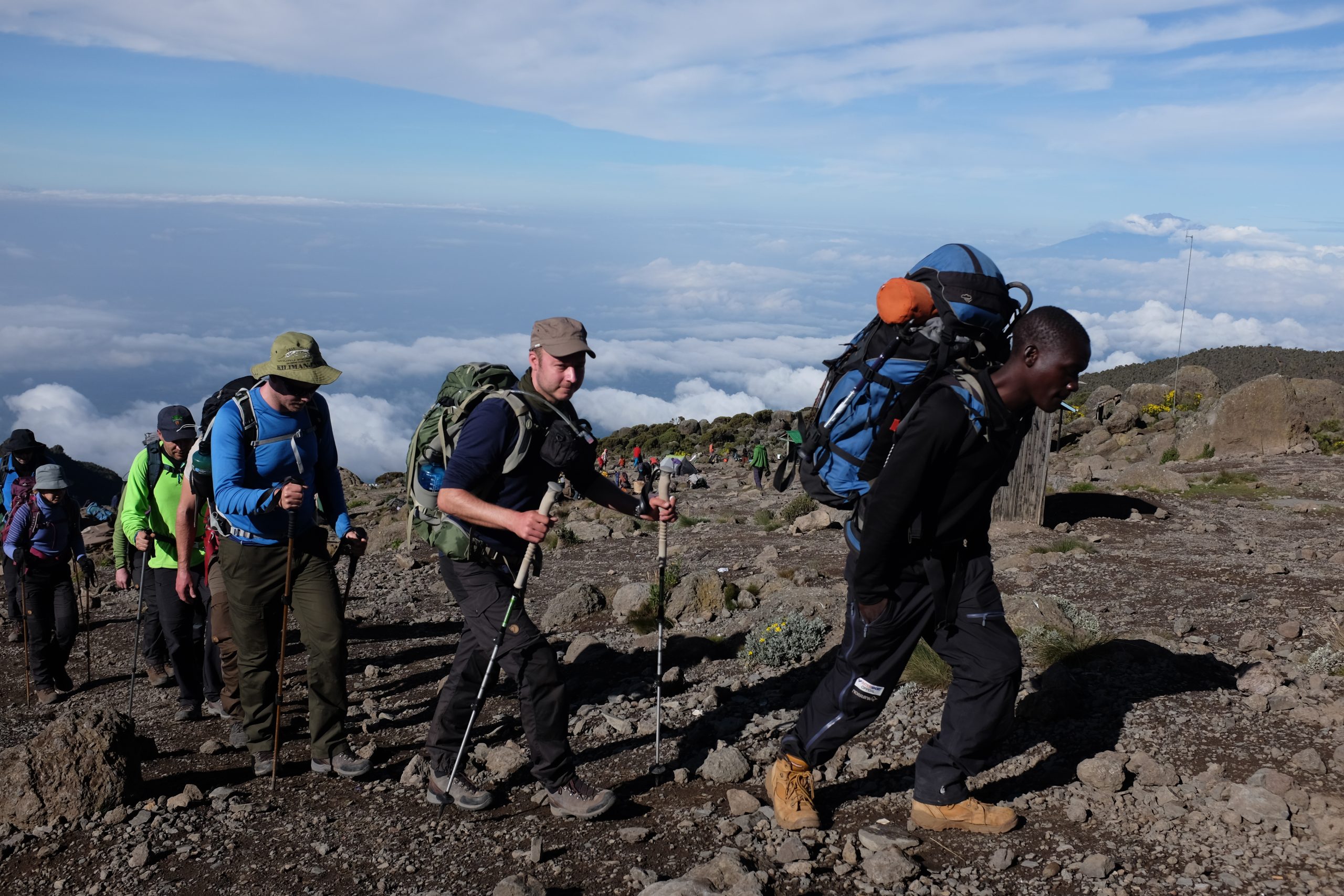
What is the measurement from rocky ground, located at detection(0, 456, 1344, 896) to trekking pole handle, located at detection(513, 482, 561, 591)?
112 cm

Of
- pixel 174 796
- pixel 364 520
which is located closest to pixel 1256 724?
pixel 174 796

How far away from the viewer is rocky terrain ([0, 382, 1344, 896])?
13.2 feet

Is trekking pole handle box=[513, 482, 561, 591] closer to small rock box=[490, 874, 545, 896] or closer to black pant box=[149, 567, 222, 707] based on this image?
small rock box=[490, 874, 545, 896]

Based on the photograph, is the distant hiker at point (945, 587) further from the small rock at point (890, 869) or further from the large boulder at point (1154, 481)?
the large boulder at point (1154, 481)

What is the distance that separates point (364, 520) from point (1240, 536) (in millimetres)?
17397

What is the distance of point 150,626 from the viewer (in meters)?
8.04

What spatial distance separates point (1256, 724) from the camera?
506cm

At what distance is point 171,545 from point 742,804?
488 cm

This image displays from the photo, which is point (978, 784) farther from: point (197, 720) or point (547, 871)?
point (197, 720)

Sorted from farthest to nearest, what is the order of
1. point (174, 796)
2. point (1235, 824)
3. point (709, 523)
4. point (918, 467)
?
point (709, 523)
point (174, 796)
point (1235, 824)
point (918, 467)

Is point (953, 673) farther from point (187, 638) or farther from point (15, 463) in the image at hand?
point (15, 463)

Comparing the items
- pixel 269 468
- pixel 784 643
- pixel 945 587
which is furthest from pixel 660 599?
pixel 269 468

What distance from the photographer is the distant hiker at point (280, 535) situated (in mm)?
5074

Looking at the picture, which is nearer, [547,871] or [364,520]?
[547,871]
